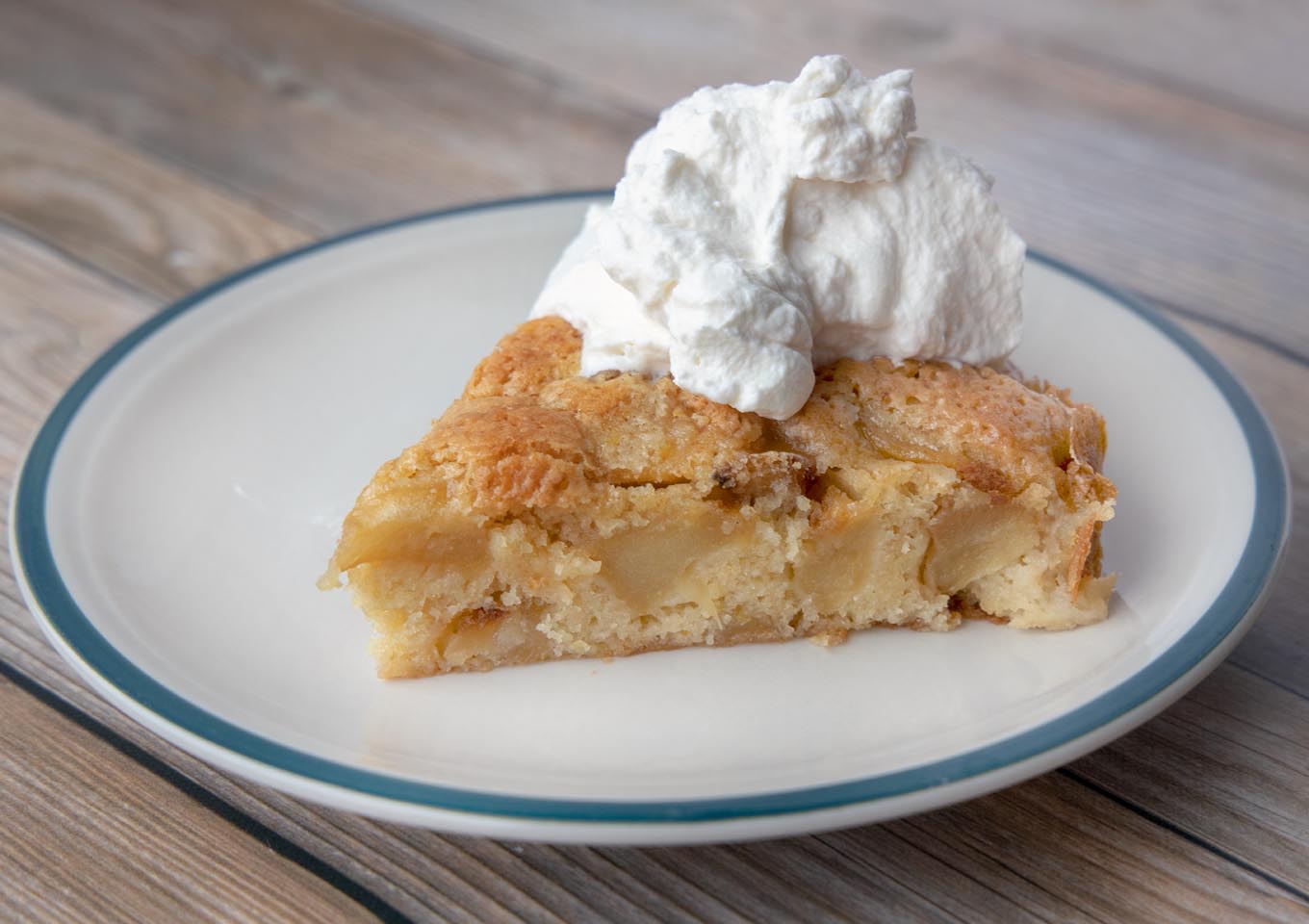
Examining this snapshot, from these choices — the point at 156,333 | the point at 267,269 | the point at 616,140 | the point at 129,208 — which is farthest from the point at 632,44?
the point at 156,333

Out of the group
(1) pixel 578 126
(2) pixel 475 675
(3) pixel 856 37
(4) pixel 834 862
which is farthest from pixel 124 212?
(4) pixel 834 862

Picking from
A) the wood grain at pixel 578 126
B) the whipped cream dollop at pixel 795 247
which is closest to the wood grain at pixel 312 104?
the wood grain at pixel 578 126

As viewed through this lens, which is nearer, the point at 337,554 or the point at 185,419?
the point at 337,554

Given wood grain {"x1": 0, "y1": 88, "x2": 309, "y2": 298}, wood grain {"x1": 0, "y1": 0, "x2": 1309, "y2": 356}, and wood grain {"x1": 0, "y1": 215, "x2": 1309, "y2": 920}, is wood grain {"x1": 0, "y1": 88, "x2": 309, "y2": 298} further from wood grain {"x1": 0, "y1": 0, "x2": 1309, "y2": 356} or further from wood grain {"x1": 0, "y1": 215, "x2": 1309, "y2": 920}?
wood grain {"x1": 0, "y1": 215, "x2": 1309, "y2": 920}

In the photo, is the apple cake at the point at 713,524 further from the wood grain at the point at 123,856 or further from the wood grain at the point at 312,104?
the wood grain at the point at 312,104

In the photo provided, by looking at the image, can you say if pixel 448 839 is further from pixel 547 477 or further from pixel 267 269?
pixel 267 269

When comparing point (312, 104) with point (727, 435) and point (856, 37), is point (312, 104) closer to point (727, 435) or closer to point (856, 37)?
point (856, 37)

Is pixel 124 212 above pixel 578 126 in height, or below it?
below
